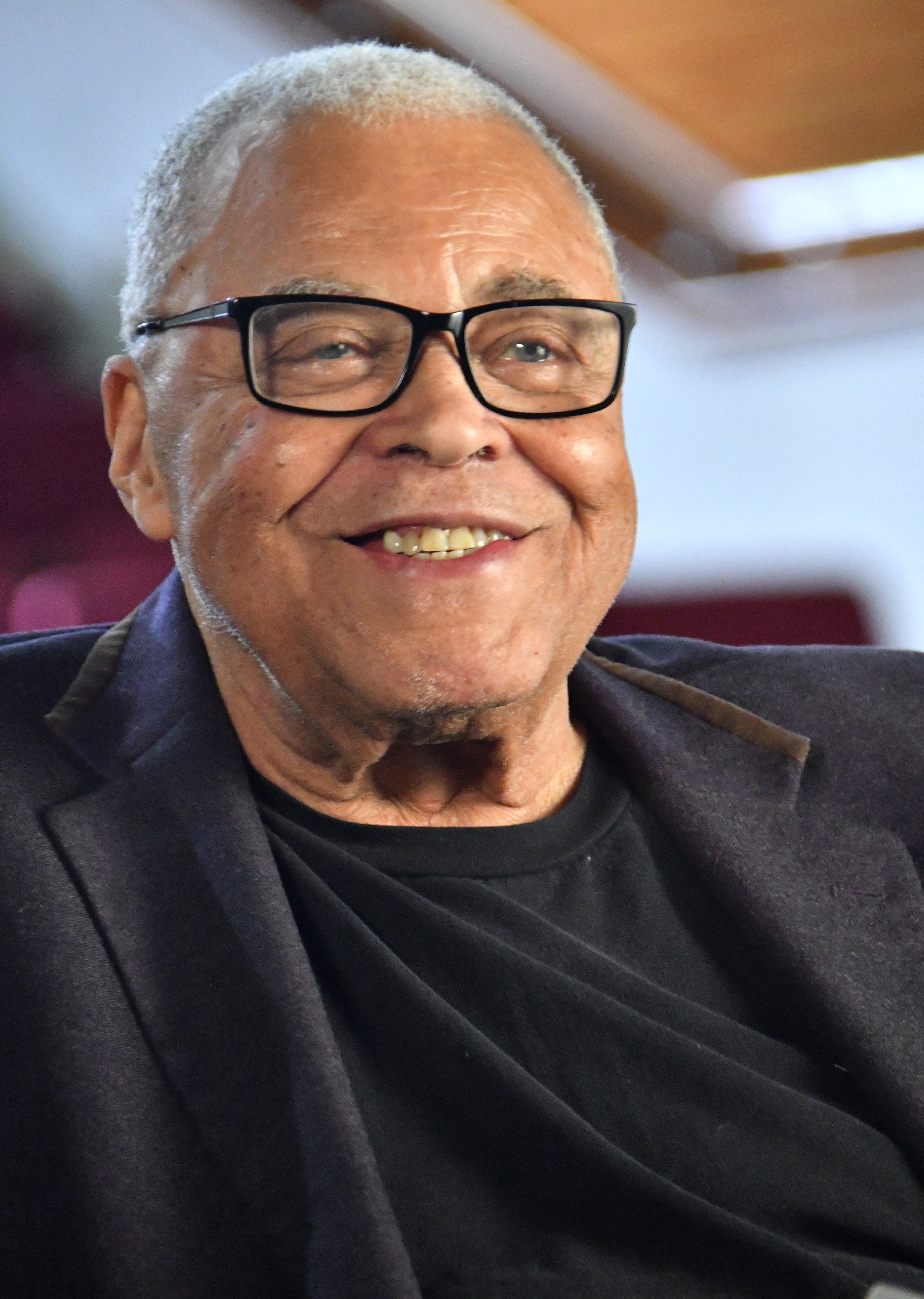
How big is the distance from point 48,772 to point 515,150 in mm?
719

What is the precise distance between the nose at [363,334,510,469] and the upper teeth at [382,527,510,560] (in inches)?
2.2

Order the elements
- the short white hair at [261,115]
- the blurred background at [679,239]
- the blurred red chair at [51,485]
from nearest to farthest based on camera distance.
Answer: the short white hair at [261,115], the blurred red chair at [51,485], the blurred background at [679,239]

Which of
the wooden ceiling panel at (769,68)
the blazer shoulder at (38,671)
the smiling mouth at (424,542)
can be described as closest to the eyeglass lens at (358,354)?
the smiling mouth at (424,542)

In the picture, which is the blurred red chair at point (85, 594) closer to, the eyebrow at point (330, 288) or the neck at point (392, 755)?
the neck at point (392, 755)

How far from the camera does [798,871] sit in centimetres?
121

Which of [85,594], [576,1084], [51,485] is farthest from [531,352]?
[51,485]

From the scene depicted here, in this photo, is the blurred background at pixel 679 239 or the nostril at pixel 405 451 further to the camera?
the blurred background at pixel 679 239

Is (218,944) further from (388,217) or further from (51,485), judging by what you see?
(51,485)

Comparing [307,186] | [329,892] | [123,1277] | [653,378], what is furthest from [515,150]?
[653,378]

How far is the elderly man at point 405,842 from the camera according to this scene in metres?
0.96

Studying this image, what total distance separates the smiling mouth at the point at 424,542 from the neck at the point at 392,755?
0.14 meters

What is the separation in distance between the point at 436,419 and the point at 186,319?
27 cm

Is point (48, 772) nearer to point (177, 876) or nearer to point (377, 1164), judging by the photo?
point (177, 876)

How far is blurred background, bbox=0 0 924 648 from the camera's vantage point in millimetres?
2896
